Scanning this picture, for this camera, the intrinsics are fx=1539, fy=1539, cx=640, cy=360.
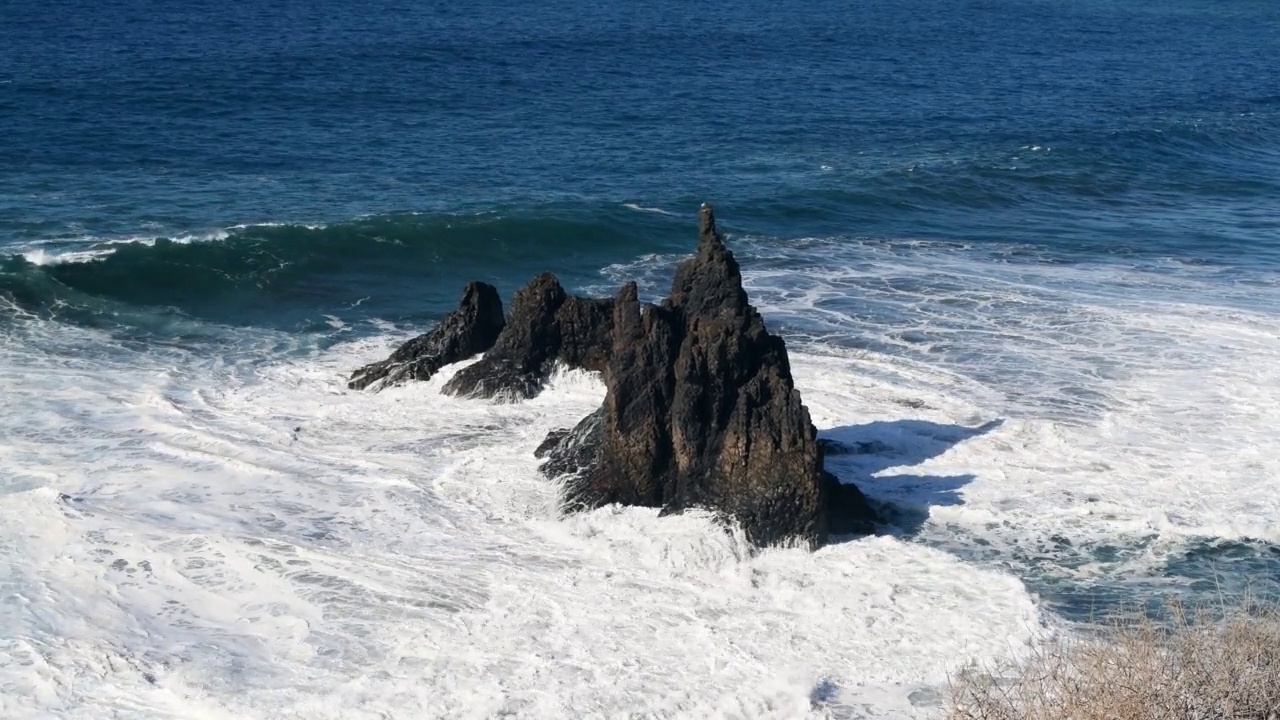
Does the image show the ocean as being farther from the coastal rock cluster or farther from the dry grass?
the dry grass

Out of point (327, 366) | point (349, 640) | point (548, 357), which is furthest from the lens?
point (327, 366)

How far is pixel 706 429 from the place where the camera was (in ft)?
72.2

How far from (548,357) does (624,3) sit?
66.9 metres

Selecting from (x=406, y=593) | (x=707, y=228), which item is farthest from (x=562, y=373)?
(x=406, y=593)

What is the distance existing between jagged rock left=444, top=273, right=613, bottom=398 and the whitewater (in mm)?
441

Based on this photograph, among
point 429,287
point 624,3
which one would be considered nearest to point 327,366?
point 429,287

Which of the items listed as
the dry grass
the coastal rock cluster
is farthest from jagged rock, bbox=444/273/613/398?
the dry grass

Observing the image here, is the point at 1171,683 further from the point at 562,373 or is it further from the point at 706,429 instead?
the point at 562,373

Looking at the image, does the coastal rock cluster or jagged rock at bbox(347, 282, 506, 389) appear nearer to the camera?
the coastal rock cluster

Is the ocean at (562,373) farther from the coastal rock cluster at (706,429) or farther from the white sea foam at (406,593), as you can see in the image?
the coastal rock cluster at (706,429)

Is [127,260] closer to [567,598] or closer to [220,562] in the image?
[220,562]

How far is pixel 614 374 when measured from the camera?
22609 millimetres

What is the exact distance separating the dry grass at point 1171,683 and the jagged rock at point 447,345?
15.8m

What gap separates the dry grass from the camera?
1304cm
